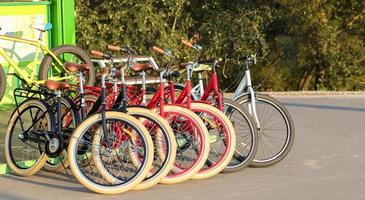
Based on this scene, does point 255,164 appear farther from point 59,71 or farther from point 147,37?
point 147,37

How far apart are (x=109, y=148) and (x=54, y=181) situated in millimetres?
748

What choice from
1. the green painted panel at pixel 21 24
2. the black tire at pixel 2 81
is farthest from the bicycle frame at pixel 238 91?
the green painted panel at pixel 21 24

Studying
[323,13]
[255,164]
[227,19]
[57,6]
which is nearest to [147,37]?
[227,19]

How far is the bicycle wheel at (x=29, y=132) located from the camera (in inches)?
271

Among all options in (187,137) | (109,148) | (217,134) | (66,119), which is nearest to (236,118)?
(217,134)

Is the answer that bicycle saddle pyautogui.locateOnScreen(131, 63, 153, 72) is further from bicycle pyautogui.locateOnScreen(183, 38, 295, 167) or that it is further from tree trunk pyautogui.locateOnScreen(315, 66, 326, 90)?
tree trunk pyautogui.locateOnScreen(315, 66, 326, 90)

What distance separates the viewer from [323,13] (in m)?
15.2

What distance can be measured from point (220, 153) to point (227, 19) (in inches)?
306

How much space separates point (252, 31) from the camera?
14.5 m

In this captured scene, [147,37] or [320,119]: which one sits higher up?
[147,37]

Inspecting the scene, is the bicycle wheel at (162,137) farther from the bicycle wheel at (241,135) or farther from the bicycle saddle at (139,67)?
the bicycle wheel at (241,135)

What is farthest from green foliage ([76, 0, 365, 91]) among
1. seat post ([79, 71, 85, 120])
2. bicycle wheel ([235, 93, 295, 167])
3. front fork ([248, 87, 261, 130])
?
seat post ([79, 71, 85, 120])

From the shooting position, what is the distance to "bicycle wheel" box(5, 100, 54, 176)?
689 cm

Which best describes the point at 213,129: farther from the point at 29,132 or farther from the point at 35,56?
the point at 35,56
